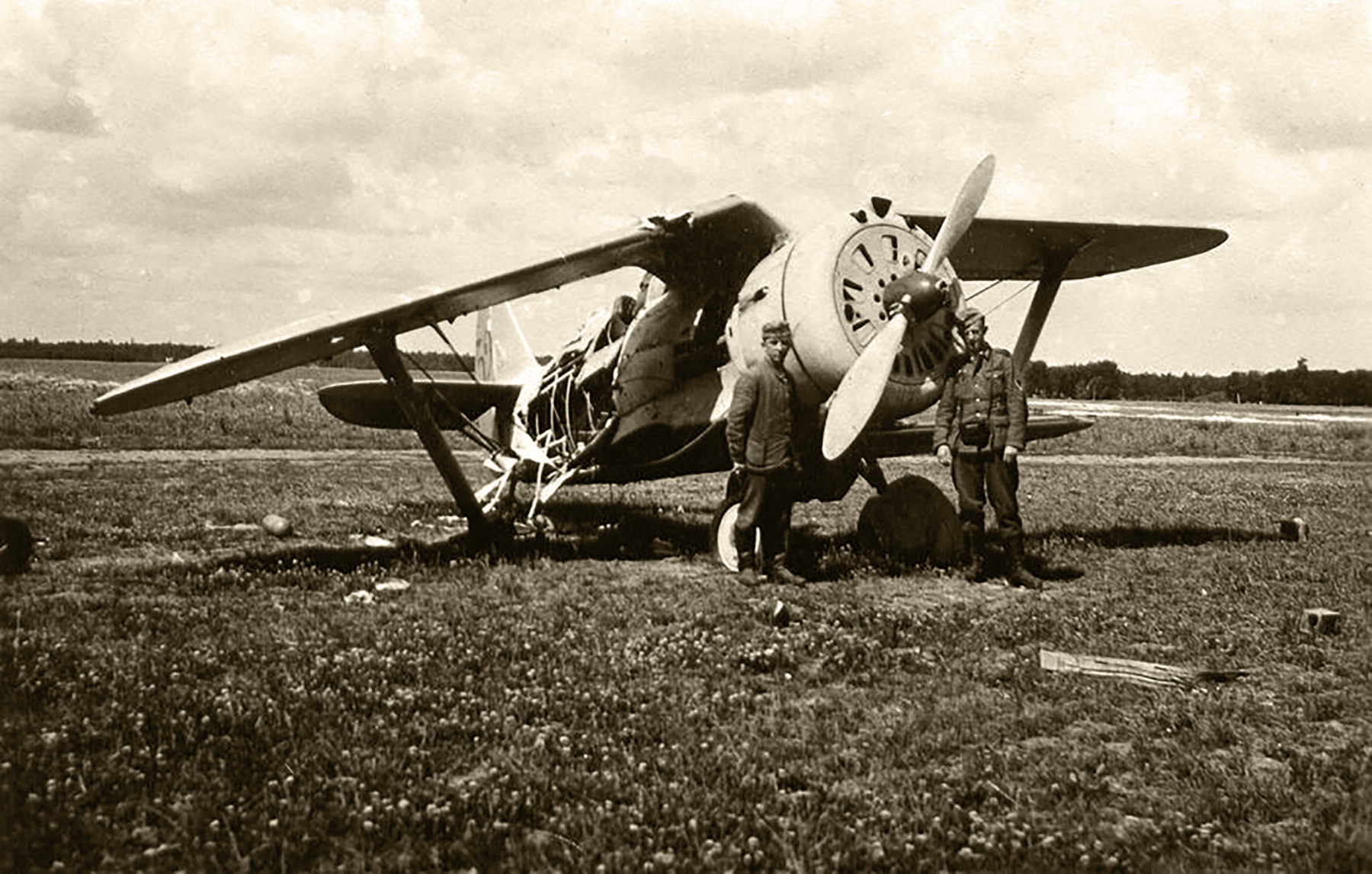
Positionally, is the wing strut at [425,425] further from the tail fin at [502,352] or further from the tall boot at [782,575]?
the tail fin at [502,352]

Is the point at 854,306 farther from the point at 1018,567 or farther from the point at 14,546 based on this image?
the point at 14,546

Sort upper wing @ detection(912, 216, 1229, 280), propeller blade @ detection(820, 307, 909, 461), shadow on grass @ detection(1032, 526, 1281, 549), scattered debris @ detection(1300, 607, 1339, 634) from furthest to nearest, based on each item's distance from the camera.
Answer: upper wing @ detection(912, 216, 1229, 280), shadow on grass @ detection(1032, 526, 1281, 549), propeller blade @ detection(820, 307, 909, 461), scattered debris @ detection(1300, 607, 1339, 634)

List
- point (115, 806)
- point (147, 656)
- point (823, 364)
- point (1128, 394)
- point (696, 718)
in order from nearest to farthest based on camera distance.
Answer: point (115, 806) → point (696, 718) → point (147, 656) → point (823, 364) → point (1128, 394)

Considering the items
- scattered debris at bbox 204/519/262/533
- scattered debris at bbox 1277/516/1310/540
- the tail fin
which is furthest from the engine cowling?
the tail fin

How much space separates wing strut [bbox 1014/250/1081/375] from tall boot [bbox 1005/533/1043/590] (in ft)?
13.4

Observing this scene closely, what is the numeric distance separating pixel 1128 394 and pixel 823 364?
115 meters

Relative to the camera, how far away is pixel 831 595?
29.4 ft

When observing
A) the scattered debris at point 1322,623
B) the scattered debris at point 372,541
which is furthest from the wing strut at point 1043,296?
the scattered debris at point 372,541

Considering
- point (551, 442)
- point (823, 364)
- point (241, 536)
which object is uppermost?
point (823, 364)

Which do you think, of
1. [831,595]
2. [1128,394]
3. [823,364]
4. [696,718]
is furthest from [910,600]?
[1128,394]

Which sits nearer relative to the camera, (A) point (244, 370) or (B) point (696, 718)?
(B) point (696, 718)

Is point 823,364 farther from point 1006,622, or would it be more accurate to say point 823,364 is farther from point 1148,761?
point 1148,761

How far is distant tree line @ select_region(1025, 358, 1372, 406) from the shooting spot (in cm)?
10006

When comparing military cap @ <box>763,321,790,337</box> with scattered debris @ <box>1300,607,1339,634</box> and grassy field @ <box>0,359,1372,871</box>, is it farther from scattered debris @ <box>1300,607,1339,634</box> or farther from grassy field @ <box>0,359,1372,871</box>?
scattered debris @ <box>1300,607,1339,634</box>
